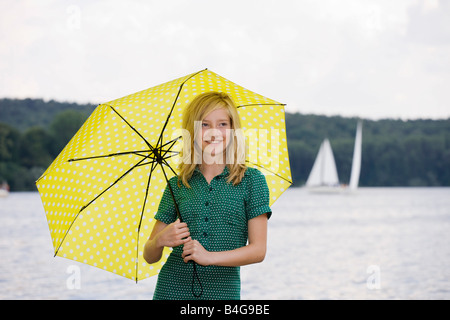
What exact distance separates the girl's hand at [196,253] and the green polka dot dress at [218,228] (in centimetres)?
14

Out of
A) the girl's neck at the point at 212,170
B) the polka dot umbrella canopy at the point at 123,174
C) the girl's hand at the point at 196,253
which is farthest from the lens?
the polka dot umbrella canopy at the point at 123,174

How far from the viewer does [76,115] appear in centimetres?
5797

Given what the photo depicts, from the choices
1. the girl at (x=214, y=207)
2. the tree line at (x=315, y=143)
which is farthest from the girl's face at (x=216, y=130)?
the tree line at (x=315, y=143)

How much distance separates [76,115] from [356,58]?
25715 mm

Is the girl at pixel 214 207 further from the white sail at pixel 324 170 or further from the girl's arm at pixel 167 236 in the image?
the white sail at pixel 324 170

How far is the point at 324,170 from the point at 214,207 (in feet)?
185

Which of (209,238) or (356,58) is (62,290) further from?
(356,58)

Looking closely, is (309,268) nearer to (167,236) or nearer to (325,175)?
(167,236)

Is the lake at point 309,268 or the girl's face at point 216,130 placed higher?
the girl's face at point 216,130

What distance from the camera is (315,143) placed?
65.3 metres

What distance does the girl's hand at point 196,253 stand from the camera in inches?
89.7

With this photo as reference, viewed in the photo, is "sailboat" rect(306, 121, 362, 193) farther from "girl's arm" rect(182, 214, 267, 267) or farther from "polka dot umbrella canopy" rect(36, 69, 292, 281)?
"girl's arm" rect(182, 214, 267, 267)

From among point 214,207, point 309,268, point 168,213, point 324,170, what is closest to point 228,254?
point 214,207

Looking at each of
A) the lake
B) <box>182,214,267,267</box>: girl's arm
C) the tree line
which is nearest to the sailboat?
the tree line
